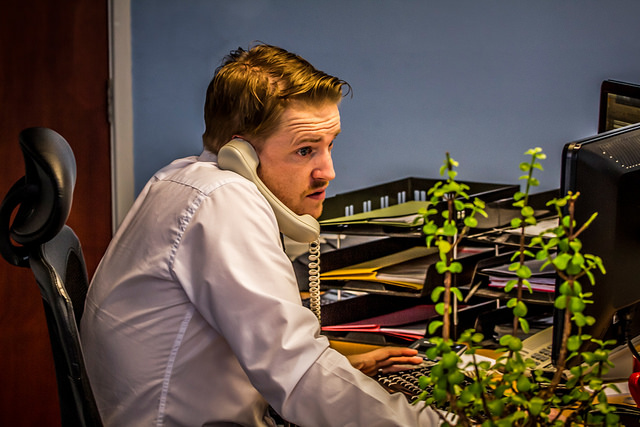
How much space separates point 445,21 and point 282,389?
5.43ft

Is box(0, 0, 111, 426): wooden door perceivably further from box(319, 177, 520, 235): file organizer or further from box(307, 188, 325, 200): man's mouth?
box(307, 188, 325, 200): man's mouth

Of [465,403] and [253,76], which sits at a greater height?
[253,76]

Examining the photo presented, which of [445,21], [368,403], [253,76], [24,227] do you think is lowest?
[368,403]

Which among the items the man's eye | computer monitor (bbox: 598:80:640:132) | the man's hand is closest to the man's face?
the man's eye

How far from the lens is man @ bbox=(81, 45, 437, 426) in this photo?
93 centimetres

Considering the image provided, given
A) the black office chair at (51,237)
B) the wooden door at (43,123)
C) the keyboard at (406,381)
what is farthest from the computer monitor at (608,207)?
the wooden door at (43,123)

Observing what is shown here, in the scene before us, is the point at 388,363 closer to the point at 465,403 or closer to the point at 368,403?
the point at 368,403

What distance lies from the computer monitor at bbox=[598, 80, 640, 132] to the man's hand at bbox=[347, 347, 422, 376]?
83 centimetres

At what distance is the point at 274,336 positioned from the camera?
922 millimetres

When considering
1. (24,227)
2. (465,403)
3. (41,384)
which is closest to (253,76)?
(24,227)

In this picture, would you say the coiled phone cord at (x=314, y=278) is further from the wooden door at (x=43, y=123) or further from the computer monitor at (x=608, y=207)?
the wooden door at (x=43, y=123)

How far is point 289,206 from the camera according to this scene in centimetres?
125

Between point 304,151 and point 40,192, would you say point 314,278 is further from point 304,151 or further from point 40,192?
point 40,192

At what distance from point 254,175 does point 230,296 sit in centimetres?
29
